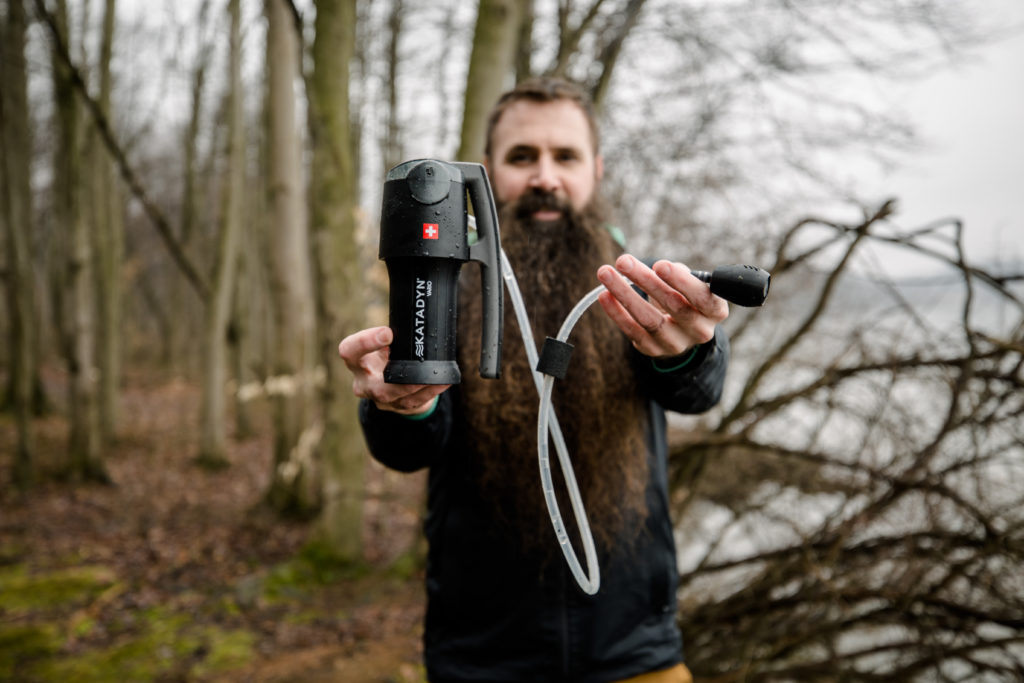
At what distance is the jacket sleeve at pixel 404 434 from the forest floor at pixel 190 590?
283 cm

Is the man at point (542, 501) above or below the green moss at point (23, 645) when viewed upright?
above

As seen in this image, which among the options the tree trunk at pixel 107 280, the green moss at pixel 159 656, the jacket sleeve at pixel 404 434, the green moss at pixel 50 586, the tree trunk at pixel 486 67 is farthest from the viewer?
the tree trunk at pixel 107 280

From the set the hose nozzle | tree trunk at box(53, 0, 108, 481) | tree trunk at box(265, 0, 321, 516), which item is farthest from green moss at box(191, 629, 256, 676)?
tree trunk at box(53, 0, 108, 481)

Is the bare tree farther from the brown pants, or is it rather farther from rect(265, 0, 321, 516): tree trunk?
rect(265, 0, 321, 516): tree trunk

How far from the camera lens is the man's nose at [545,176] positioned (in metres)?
1.79

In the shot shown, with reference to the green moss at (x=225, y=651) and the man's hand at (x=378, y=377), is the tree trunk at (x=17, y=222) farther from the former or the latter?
the man's hand at (x=378, y=377)

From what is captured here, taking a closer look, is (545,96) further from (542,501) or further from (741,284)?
(542,501)

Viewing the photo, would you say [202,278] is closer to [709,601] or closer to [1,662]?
[1,662]

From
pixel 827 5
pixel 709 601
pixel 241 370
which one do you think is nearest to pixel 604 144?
pixel 827 5

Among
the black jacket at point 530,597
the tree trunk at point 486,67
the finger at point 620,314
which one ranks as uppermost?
the tree trunk at point 486,67

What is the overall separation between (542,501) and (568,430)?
209 mm

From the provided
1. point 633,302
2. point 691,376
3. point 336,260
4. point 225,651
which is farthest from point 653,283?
point 225,651

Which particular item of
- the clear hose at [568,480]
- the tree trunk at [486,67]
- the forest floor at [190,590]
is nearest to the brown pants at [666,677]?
the clear hose at [568,480]

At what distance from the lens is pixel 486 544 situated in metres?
1.65
